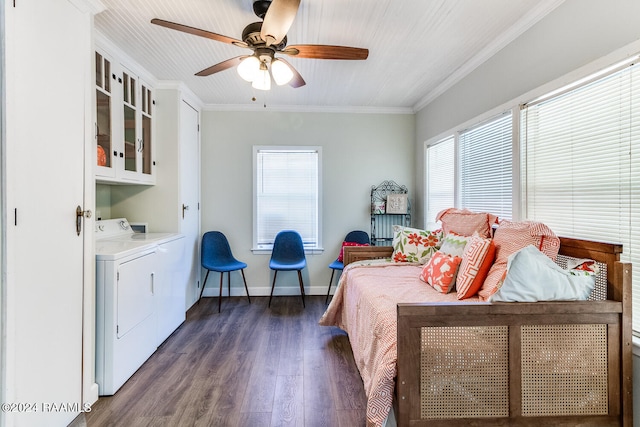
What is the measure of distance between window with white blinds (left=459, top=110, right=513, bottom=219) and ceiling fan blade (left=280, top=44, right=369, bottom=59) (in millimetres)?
1279

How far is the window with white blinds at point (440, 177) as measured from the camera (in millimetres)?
3299

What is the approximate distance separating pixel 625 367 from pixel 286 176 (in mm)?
3483

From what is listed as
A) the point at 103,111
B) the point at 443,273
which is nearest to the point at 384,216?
the point at 443,273

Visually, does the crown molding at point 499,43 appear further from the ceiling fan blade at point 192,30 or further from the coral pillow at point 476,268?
the ceiling fan blade at point 192,30

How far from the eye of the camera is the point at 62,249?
5.32 feet

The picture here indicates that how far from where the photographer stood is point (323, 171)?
13.4 feet

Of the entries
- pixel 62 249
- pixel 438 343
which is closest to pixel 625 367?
pixel 438 343

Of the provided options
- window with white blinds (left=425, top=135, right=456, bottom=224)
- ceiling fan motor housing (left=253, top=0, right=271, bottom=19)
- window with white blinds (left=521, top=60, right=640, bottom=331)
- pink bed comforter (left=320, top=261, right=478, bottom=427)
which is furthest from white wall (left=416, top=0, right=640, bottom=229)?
ceiling fan motor housing (left=253, top=0, right=271, bottom=19)

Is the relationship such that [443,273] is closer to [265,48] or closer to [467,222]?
[467,222]

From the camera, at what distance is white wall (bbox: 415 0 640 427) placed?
1510 mm

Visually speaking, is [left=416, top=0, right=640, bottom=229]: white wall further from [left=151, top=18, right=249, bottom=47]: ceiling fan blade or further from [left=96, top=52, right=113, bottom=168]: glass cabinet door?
[left=96, top=52, right=113, bottom=168]: glass cabinet door

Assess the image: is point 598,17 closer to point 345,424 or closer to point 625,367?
point 625,367

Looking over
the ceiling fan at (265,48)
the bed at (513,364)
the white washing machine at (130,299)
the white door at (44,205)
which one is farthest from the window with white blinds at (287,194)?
the bed at (513,364)

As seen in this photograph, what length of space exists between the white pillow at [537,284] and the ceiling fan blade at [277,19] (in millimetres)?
1602
